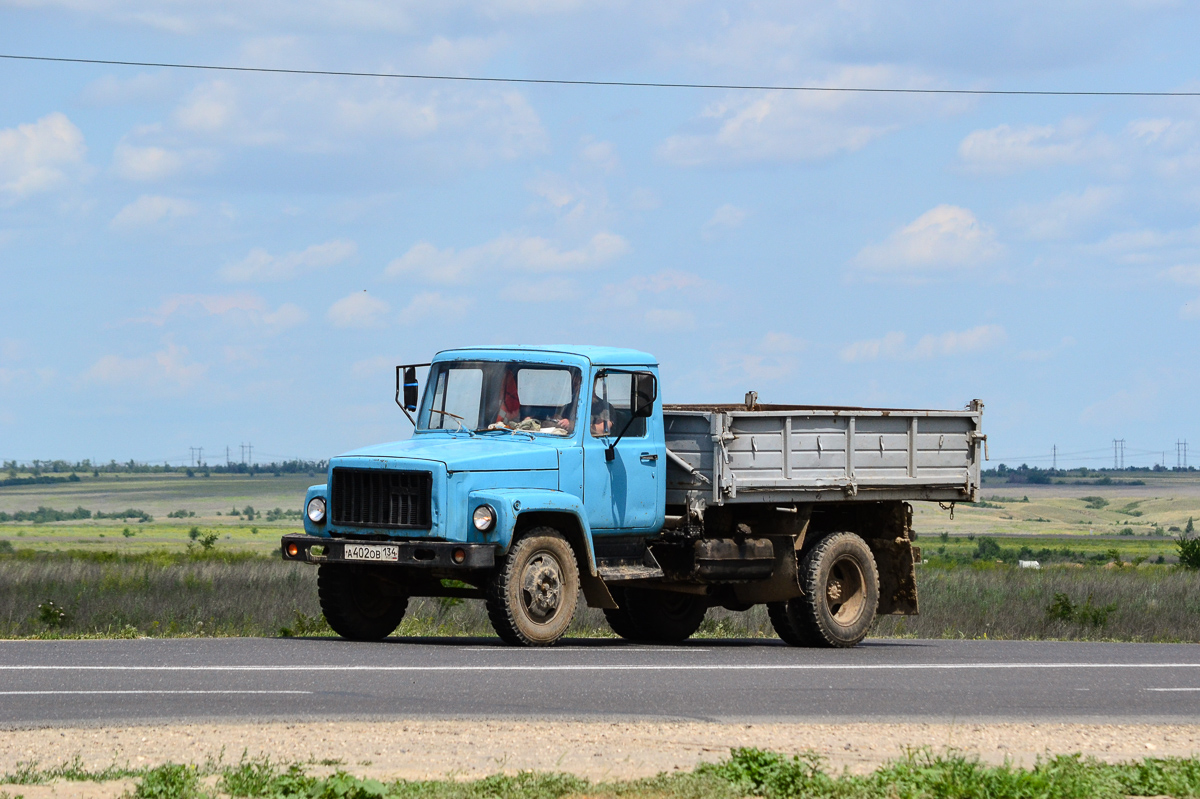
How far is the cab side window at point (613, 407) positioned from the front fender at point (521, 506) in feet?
3.04

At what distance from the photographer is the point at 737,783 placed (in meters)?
8.66

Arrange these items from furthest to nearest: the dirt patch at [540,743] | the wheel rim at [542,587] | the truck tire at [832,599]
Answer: the truck tire at [832,599] < the wheel rim at [542,587] < the dirt patch at [540,743]

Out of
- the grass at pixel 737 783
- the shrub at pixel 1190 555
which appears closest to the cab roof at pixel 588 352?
the grass at pixel 737 783

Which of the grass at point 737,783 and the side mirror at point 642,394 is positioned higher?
the side mirror at point 642,394

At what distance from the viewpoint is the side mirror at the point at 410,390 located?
17547 mm

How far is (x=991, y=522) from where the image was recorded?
172000 mm

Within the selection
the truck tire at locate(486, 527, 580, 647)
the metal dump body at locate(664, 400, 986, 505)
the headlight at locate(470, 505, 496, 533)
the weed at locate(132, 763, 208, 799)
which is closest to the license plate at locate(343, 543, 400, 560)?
the headlight at locate(470, 505, 496, 533)

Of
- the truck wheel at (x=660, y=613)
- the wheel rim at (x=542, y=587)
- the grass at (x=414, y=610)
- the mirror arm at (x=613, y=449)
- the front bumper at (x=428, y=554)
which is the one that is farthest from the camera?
the grass at (x=414, y=610)

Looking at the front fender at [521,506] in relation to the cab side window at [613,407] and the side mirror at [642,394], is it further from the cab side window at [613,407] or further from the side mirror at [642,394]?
the side mirror at [642,394]

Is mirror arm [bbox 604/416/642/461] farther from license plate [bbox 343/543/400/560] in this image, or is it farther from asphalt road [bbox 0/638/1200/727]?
license plate [bbox 343/543/400/560]

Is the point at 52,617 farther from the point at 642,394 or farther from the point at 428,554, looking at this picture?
the point at 642,394

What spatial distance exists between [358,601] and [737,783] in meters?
8.80

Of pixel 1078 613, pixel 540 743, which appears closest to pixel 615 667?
pixel 540 743

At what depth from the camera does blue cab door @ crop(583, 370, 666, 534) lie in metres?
16.8
